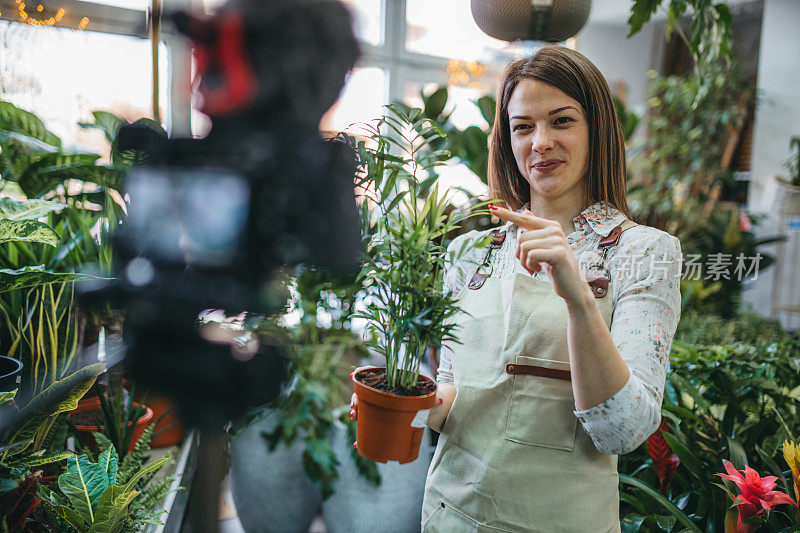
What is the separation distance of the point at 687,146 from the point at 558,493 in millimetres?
5208

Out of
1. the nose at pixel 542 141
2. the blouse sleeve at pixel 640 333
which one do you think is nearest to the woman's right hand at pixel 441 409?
→ the blouse sleeve at pixel 640 333

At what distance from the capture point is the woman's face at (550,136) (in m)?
1.04

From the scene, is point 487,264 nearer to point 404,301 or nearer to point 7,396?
point 404,301

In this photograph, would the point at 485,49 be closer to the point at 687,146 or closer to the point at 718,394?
the point at 687,146

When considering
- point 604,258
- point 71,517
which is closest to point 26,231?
point 71,517

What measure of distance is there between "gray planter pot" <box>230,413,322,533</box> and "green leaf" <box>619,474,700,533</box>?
3.92 ft

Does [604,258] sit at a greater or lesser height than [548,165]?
lesser

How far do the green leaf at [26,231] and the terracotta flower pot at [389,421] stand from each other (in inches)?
25.0

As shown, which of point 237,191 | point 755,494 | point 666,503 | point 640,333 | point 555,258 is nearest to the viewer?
point 237,191

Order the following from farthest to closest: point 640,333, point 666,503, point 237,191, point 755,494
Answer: point 666,503
point 755,494
point 640,333
point 237,191

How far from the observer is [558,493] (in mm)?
1011

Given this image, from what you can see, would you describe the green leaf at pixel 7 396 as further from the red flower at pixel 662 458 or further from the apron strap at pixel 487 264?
the red flower at pixel 662 458

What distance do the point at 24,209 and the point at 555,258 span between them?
1.04 meters

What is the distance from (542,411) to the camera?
1021 mm
